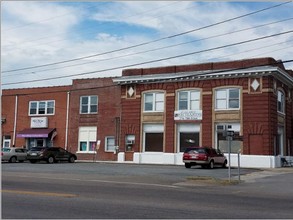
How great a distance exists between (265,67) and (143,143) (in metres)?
12.4

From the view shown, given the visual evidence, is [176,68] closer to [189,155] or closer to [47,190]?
[189,155]

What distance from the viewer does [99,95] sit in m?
42.8

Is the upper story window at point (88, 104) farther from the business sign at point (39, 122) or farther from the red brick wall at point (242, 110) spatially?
the business sign at point (39, 122)

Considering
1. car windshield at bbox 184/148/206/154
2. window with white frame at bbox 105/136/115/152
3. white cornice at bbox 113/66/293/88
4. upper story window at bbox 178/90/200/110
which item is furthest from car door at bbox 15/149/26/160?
car windshield at bbox 184/148/206/154

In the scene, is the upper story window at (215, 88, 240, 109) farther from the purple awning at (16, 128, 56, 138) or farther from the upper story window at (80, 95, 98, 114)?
the purple awning at (16, 128, 56, 138)

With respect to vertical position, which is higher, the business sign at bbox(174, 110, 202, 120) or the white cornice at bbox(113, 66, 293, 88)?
the white cornice at bbox(113, 66, 293, 88)

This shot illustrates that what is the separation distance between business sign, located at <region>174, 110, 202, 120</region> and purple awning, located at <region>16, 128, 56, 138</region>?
1422 cm

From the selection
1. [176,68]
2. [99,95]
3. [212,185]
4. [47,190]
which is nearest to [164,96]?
[176,68]

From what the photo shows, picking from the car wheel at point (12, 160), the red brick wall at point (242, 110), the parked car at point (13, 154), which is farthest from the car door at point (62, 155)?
the red brick wall at point (242, 110)

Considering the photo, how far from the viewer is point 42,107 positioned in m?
46.0

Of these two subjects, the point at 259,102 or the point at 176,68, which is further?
the point at 176,68

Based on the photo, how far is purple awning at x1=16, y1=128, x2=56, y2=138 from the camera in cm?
4447

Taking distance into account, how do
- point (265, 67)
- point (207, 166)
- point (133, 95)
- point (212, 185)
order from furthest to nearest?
point (133, 95) → point (265, 67) → point (207, 166) → point (212, 185)

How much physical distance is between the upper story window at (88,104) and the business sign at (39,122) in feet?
14.8
